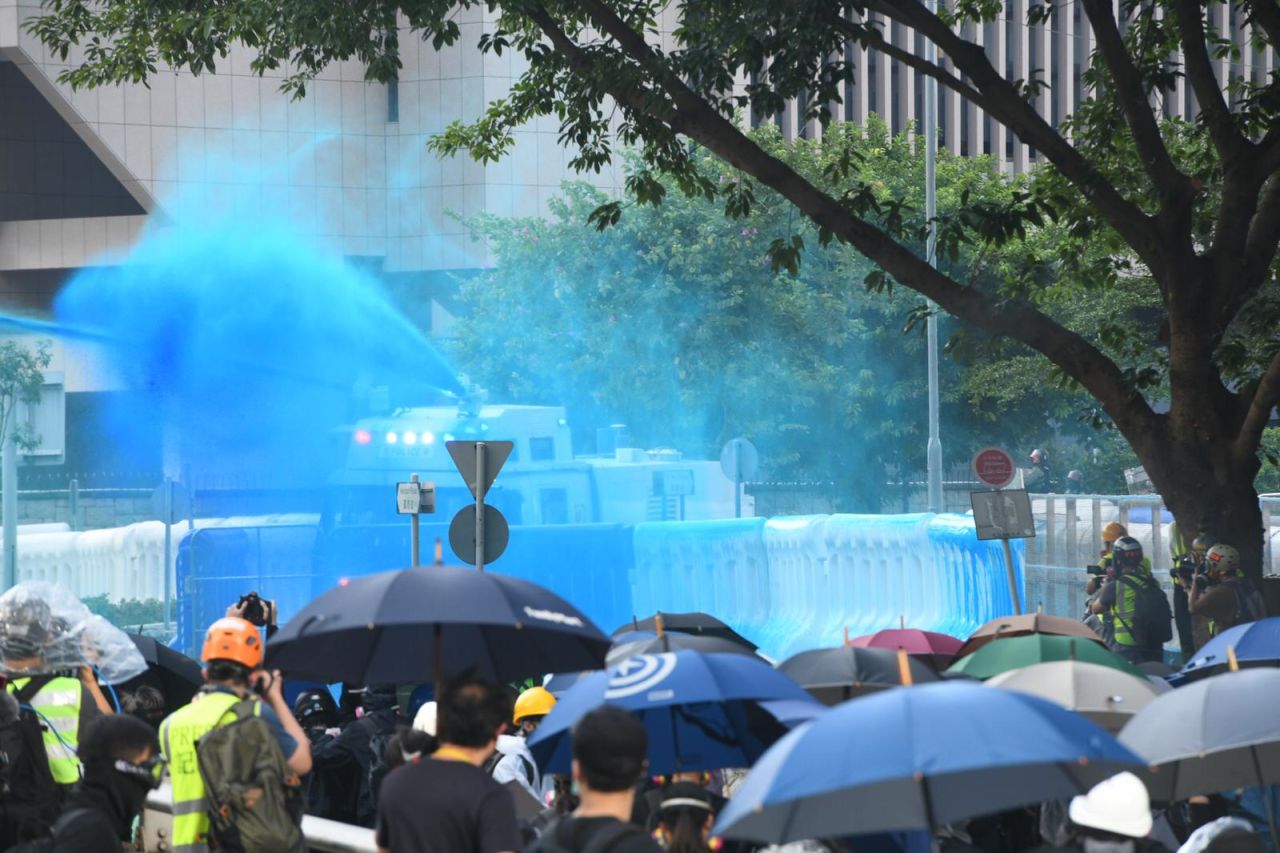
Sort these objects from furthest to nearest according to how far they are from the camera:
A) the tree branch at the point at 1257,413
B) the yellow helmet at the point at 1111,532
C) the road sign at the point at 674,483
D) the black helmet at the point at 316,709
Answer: the road sign at the point at 674,483
the yellow helmet at the point at 1111,532
the tree branch at the point at 1257,413
the black helmet at the point at 316,709

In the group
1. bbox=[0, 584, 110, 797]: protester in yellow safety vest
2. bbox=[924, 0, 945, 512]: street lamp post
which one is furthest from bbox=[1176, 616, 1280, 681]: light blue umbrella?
bbox=[924, 0, 945, 512]: street lamp post

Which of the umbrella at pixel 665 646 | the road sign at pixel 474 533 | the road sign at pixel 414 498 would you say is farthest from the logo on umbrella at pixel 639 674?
the road sign at pixel 414 498

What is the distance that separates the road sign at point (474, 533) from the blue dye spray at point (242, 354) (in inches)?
961

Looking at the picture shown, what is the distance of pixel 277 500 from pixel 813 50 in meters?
26.0

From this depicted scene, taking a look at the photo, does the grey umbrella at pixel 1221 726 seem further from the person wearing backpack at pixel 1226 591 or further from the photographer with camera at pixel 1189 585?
the photographer with camera at pixel 1189 585

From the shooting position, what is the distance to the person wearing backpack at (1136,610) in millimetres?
12734

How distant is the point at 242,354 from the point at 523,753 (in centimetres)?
3533

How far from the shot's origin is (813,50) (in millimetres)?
11453

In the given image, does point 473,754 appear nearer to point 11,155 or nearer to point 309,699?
point 309,699

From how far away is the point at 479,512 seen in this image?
1420cm

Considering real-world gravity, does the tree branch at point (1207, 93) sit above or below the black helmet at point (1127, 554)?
above

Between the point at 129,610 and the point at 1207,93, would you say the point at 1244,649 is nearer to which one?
the point at 1207,93

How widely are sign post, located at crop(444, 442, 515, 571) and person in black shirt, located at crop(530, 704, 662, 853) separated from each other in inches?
387

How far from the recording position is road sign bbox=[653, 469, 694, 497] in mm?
27859
